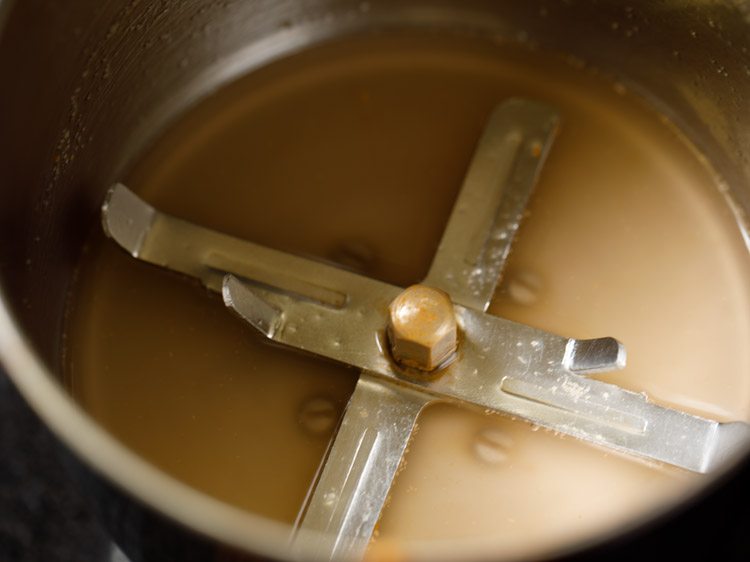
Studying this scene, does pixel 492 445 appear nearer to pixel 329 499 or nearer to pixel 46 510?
pixel 329 499

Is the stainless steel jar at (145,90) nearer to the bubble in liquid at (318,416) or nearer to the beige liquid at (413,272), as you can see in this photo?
the beige liquid at (413,272)

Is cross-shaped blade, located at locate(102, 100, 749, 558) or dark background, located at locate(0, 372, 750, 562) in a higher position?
cross-shaped blade, located at locate(102, 100, 749, 558)

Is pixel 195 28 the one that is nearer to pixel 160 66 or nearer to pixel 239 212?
pixel 160 66

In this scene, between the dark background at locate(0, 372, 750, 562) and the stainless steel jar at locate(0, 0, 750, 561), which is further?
the dark background at locate(0, 372, 750, 562)

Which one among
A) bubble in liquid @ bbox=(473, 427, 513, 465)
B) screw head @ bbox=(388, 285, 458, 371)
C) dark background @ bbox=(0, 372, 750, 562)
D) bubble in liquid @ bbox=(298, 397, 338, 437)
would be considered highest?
screw head @ bbox=(388, 285, 458, 371)

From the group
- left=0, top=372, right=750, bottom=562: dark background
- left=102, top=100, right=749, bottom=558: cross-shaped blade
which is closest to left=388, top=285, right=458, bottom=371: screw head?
left=102, top=100, right=749, bottom=558: cross-shaped blade

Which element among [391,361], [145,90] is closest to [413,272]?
[391,361]

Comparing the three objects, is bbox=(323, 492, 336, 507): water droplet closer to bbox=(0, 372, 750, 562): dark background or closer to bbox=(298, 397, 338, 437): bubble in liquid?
bbox=(298, 397, 338, 437): bubble in liquid

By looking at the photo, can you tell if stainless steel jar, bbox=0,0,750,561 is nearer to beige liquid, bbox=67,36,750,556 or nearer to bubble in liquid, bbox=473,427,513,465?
beige liquid, bbox=67,36,750,556
